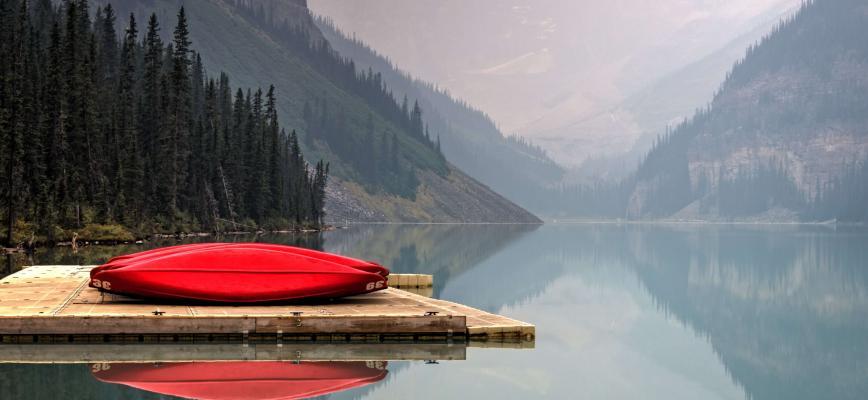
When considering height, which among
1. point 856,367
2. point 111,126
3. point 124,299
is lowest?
point 856,367

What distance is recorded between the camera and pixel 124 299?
23250mm

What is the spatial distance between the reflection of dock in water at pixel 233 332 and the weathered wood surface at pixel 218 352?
2 centimetres

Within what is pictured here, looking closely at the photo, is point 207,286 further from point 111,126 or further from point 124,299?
point 111,126

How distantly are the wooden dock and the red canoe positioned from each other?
28 centimetres

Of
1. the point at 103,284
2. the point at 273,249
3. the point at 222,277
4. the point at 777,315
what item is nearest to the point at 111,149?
the point at 777,315

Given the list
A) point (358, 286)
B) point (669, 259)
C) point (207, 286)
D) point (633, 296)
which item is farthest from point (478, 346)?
point (669, 259)

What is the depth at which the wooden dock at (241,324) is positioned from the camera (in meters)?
19.5

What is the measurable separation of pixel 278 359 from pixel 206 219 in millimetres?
93449

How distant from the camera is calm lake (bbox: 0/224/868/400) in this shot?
55.7 ft

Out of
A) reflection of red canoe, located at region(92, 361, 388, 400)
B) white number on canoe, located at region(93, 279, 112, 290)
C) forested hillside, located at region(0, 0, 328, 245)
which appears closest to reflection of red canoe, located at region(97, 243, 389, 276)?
white number on canoe, located at region(93, 279, 112, 290)

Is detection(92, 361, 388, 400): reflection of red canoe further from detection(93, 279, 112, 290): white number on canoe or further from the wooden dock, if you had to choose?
detection(93, 279, 112, 290): white number on canoe

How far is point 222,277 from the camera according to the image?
22.2m

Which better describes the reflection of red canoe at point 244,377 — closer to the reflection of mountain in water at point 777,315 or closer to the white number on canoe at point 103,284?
the white number on canoe at point 103,284

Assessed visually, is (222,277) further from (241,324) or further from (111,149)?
(111,149)
